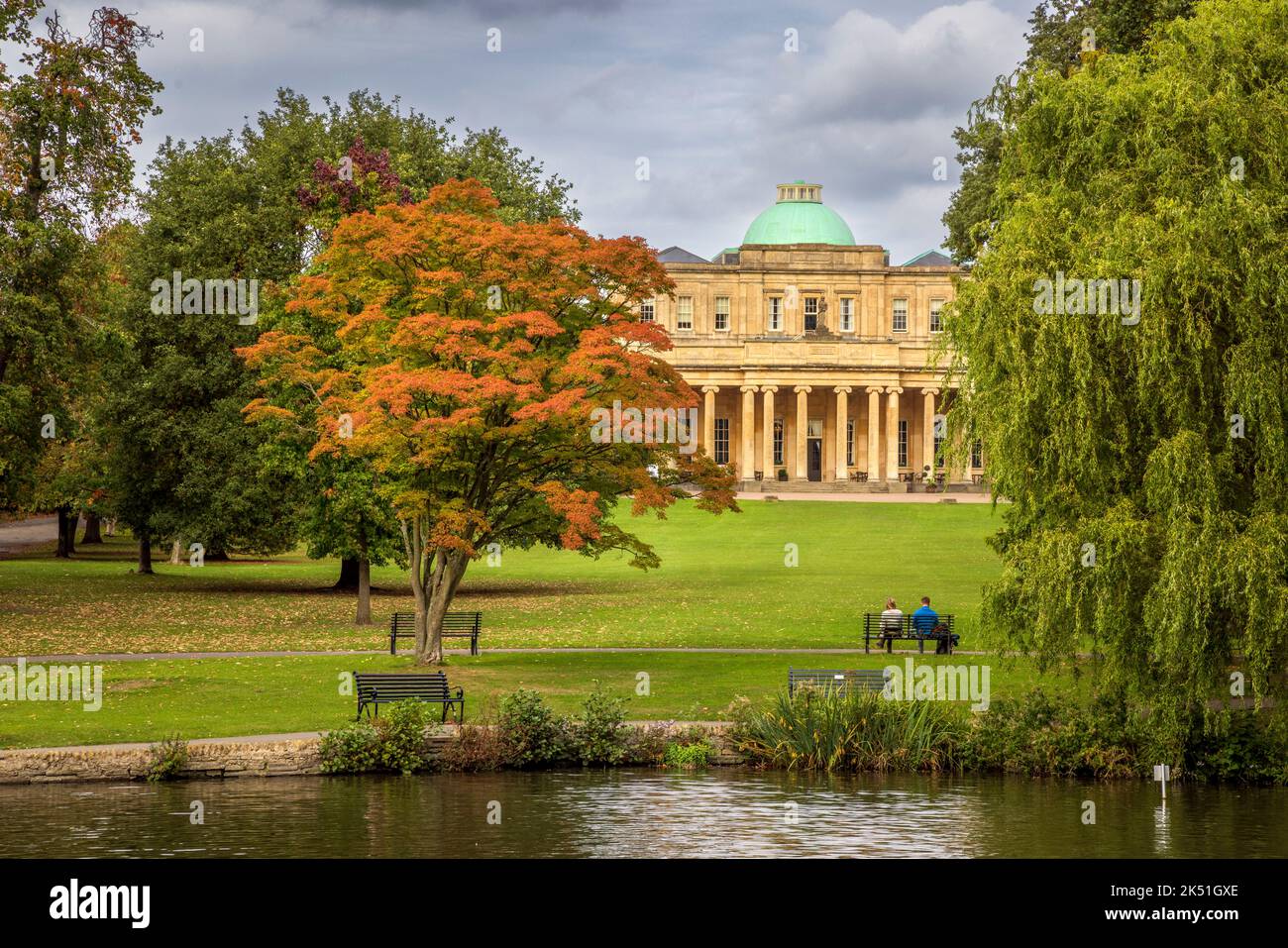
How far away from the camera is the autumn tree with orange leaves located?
87.4 feet

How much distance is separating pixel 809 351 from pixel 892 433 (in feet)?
22.6

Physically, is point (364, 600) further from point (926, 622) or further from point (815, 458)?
point (815, 458)

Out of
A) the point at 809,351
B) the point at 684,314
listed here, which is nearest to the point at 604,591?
the point at 809,351

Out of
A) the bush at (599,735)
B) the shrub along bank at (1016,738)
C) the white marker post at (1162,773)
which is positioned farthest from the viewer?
the bush at (599,735)

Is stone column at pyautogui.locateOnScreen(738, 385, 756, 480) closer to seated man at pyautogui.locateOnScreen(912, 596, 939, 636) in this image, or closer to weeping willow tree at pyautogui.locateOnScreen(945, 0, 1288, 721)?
seated man at pyautogui.locateOnScreen(912, 596, 939, 636)

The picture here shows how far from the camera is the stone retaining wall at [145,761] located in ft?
66.8

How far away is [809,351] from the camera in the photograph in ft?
294

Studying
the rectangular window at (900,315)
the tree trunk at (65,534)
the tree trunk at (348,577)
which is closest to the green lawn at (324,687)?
the tree trunk at (348,577)

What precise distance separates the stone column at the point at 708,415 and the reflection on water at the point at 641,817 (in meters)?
68.3

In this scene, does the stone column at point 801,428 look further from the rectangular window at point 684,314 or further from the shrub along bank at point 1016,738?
the shrub along bank at point 1016,738

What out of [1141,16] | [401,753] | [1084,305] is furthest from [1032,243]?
[1141,16]

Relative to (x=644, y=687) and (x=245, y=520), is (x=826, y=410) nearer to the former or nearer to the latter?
(x=245, y=520)

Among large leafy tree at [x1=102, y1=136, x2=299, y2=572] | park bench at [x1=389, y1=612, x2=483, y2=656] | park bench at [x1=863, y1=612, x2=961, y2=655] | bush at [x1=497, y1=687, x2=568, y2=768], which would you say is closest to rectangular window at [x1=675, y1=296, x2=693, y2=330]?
large leafy tree at [x1=102, y1=136, x2=299, y2=572]
